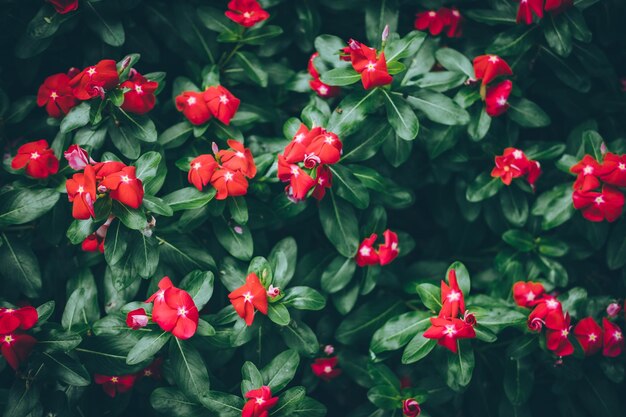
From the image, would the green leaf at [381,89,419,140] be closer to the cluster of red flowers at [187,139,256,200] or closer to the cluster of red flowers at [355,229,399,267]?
the cluster of red flowers at [355,229,399,267]

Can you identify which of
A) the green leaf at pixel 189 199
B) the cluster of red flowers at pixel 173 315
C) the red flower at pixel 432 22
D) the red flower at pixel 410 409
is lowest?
the red flower at pixel 410 409

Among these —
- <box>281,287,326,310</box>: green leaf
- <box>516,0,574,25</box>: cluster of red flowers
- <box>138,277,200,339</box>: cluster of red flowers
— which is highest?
<box>516,0,574,25</box>: cluster of red flowers

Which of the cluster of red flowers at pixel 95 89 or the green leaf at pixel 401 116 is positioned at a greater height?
the cluster of red flowers at pixel 95 89

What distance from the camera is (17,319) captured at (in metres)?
2.39

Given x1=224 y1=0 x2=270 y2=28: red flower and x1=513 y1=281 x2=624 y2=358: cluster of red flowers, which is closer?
x1=513 y1=281 x2=624 y2=358: cluster of red flowers

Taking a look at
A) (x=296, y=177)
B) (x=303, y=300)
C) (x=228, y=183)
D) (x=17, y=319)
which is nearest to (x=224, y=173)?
(x=228, y=183)

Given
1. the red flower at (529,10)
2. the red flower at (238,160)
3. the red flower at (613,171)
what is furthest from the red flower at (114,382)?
the red flower at (529,10)

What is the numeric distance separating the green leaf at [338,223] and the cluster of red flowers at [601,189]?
1.16 meters

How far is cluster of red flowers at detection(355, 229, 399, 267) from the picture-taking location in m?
2.80

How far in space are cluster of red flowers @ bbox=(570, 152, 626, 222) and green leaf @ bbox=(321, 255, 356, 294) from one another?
4.03ft

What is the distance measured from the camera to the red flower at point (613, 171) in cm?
273

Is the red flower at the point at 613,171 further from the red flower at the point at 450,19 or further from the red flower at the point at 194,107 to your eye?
the red flower at the point at 194,107

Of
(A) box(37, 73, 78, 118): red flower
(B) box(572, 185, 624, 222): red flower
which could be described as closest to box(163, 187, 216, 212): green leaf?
(A) box(37, 73, 78, 118): red flower

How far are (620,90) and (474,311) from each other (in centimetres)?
177
